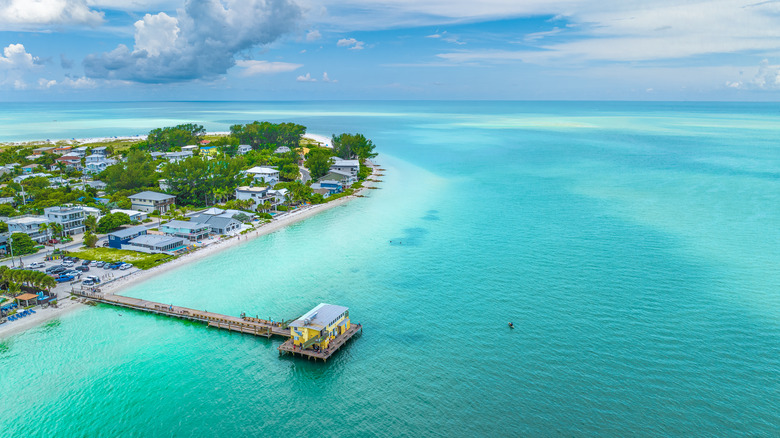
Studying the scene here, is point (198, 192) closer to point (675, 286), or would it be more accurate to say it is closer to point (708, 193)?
point (675, 286)

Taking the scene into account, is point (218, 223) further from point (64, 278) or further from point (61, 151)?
point (61, 151)

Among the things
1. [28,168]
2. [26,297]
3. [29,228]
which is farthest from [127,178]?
[26,297]

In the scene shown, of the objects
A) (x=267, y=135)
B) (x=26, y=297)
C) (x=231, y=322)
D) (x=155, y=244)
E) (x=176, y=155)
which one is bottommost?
(x=231, y=322)

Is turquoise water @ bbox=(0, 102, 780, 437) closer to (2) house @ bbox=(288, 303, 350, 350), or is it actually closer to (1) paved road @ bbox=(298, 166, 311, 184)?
(2) house @ bbox=(288, 303, 350, 350)

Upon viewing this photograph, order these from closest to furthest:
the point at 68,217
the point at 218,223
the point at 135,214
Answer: the point at 68,217 < the point at 218,223 < the point at 135,214

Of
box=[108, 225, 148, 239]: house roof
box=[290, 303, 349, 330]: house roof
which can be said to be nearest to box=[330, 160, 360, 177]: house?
box=[108, 225, 148, 239]: house roof

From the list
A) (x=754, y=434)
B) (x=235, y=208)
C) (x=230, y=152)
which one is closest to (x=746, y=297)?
(x=754, y=434)

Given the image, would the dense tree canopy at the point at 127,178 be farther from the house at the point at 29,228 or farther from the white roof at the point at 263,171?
the house at the point at 29,228
